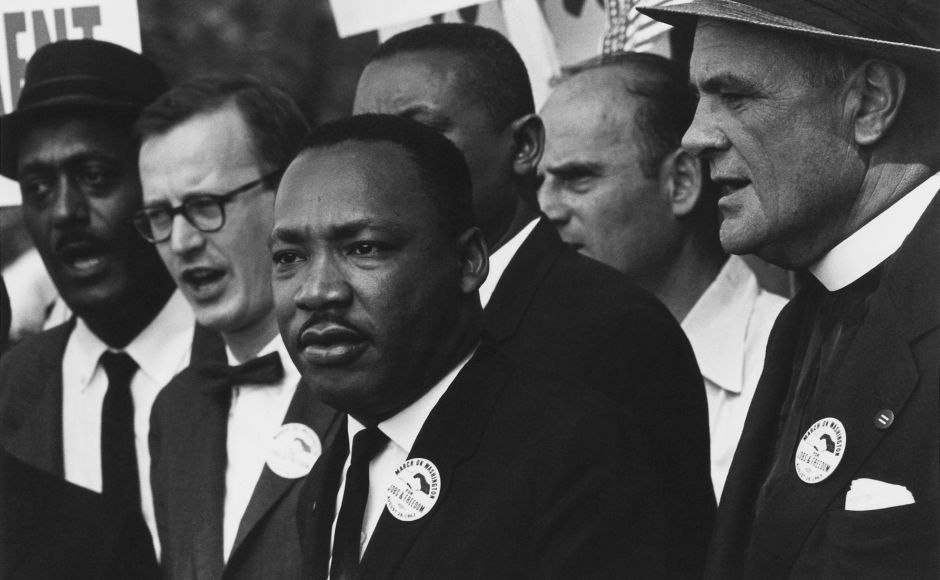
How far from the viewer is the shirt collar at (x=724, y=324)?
16.0 ft

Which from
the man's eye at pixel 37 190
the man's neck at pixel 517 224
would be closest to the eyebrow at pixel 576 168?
the man's neck at pixel 517 224

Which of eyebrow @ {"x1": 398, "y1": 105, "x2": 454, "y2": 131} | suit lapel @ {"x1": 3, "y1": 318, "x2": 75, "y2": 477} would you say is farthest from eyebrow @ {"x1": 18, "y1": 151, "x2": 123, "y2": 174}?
eyebrow @ {"x1": 398, "y1": 105, "x2": 454, "y2": 131}

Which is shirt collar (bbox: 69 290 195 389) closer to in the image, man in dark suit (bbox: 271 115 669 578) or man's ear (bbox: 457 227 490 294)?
man in dark suit (bbox: 271 115 669 578)

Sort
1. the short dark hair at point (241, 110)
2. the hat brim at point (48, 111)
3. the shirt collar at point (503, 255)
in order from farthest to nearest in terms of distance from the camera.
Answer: the hat brim at point (48, 111), the short dark hair at point (241, 110), the shirt collar at point (503, 255)

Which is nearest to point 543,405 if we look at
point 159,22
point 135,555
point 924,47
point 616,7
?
point 924,47

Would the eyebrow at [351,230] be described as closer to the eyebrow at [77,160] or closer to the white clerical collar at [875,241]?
the white clerical collar at [875,241]

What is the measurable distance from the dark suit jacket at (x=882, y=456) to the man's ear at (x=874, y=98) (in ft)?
0.69

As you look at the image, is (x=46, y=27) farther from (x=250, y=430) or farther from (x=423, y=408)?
(x=423, y=408)

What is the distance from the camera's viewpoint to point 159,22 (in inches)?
228

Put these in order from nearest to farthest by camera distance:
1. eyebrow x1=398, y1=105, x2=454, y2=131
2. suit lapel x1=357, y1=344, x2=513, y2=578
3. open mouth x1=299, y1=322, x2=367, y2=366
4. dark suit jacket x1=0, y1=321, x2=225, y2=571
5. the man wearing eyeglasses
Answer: suit lapel x1=357, y1=344, x2=513, y2=578, open mouth x1=299, y1=322, x2=367, y2=366, the man wearing eyeglasses, eyebrow x1=398, y1=105, x2=454, y2=131, dark suit jacket x1=0, y1=321, x2=225, y2=571

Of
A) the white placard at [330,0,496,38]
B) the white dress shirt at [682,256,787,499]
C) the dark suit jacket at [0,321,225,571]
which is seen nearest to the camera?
the white dress shirt at [682,256,787,499]

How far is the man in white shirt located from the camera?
199 inches

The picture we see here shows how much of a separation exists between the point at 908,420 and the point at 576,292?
134cm

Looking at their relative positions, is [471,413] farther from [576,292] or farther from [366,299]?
[576,292]
